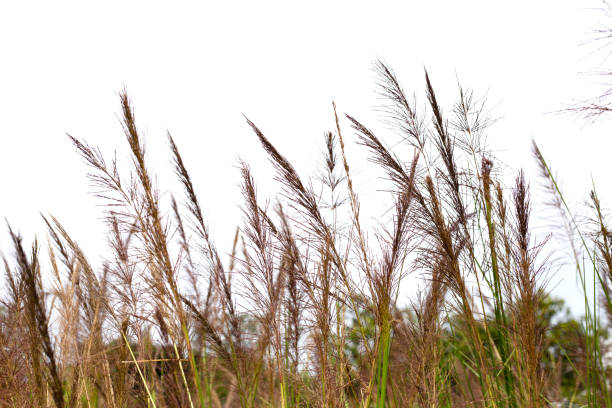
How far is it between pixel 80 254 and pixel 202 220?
600mm

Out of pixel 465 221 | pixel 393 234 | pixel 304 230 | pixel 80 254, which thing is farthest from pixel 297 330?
pixel 80 254

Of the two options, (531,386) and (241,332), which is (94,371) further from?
(531,386)

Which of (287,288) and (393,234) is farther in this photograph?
(287,288)

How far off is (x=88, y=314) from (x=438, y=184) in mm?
1911

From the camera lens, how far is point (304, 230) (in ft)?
7.97

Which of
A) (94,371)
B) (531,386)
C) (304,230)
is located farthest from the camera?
(94,371)

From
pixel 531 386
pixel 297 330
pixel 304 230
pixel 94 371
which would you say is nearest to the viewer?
pixel 531 386

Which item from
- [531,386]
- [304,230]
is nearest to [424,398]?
A: [531,386]

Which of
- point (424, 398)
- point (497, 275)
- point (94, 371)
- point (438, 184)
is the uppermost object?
point (438, 184)

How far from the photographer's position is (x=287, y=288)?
271cm

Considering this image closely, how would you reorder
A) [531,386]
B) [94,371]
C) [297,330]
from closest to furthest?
1. [531,386]
2. [297,330]
3. [94,371]

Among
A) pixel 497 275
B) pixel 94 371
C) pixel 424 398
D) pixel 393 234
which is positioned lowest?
pixel 424 398

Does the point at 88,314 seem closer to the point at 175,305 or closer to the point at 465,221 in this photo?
the point at 175,305

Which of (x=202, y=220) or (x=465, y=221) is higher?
(x=202, y=220)
